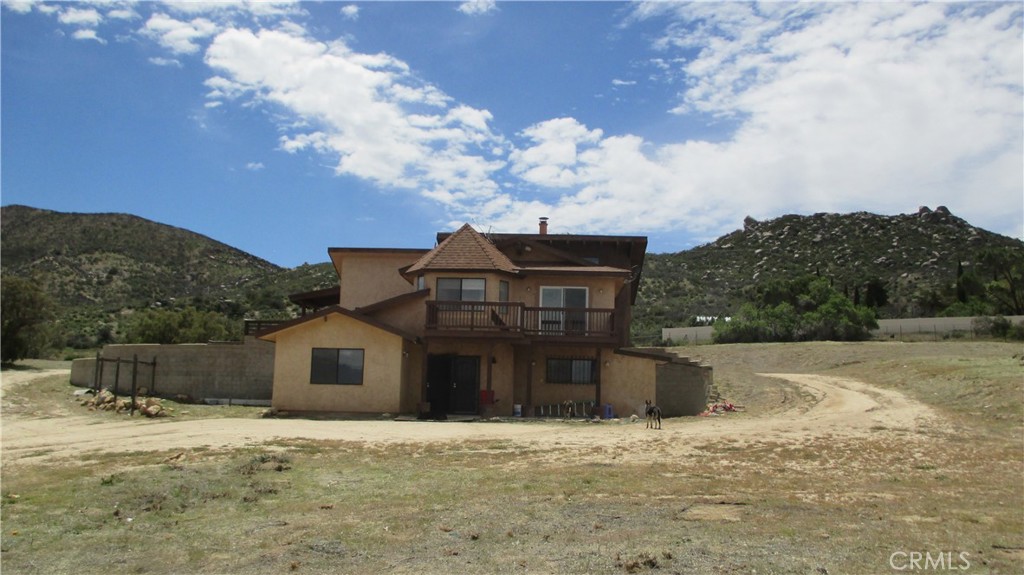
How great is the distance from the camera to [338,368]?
26.1m

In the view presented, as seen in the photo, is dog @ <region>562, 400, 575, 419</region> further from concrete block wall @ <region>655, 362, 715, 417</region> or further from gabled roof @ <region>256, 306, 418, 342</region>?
gabled roof @ <region>256, 306, 418, 342</region>

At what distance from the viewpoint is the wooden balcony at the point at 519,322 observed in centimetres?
2667

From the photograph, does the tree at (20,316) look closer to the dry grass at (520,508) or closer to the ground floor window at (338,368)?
the ground floor window at (338,368)


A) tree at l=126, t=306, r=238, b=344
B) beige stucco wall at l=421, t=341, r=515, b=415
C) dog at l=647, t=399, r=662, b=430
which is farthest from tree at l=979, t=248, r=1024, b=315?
tree at l=126, t=306, r=238, b=344

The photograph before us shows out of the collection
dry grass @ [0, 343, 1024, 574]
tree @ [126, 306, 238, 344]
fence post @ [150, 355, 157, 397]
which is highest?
tree @ [126, 306, 238, 344]

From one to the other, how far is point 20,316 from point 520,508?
32384 mm

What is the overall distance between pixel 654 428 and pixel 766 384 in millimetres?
13850

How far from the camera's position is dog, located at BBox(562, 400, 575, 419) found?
26.3 metres

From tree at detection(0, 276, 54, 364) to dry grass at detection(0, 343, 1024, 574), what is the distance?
2408cm

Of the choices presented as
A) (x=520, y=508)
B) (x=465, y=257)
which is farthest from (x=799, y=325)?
(x=520, y=508)

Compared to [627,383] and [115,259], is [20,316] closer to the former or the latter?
[627,383]

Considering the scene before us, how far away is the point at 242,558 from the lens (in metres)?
9.14

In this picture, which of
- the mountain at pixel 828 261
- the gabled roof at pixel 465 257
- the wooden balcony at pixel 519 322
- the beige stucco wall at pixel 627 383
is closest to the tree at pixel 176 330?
the gabled roof at pixel 465 257

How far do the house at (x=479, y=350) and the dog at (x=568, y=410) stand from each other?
0.61 meters
